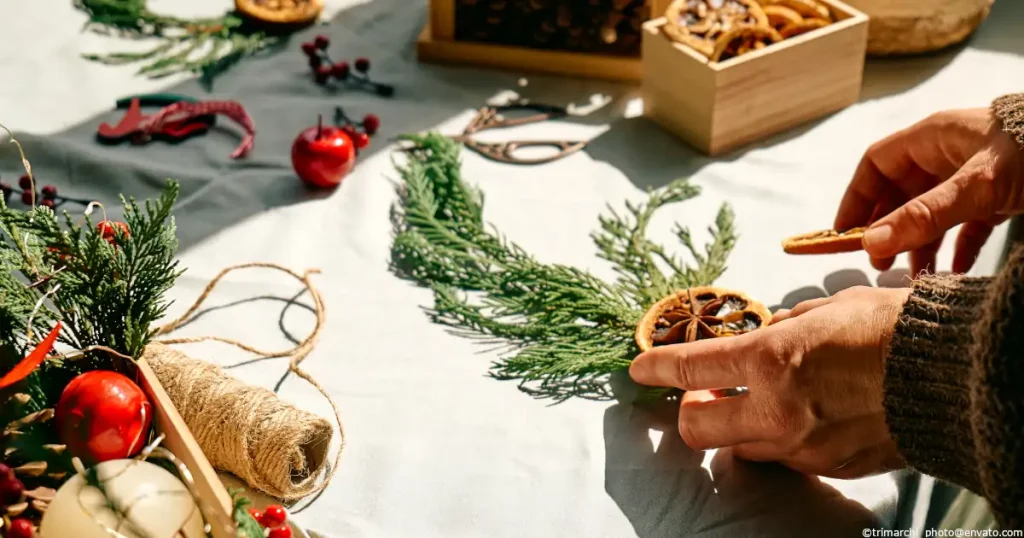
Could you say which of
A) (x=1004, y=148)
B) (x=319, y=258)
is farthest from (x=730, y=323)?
(x=319, y=258)

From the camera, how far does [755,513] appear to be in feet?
3.24

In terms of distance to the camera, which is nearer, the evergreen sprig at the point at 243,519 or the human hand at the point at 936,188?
the evergreen sprig at the point at 243,519

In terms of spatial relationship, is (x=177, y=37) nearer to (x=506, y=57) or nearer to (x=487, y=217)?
(x=506, y=57)

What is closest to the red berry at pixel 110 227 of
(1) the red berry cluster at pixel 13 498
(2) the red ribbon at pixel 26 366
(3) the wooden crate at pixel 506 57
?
(2) the red ribbon at pixel 26 366

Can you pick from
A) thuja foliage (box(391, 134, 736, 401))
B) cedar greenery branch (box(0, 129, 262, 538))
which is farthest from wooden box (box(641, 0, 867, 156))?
cedar greenery branch (box(0, 129, 262, 538))

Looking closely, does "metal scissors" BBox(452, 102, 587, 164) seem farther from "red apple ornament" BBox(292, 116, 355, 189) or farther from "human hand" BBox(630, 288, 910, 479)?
"human hand" BBox(630, 288, 910, 479)

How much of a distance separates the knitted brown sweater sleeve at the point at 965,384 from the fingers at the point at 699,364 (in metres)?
0.14

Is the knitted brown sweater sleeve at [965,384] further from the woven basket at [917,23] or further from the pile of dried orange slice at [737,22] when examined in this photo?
the woven basket at [917,23]

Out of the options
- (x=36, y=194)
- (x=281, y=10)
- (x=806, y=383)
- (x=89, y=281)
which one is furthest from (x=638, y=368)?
(x=281, y=10)

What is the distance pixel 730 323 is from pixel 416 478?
1.27 ft

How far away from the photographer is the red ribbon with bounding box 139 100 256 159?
5.35ft

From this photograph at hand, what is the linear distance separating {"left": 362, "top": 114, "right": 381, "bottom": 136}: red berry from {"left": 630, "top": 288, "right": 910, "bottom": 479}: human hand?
2.60 feet

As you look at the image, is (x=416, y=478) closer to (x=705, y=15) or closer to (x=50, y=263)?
(x=50, y=263)

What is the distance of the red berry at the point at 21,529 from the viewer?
0.80 m
